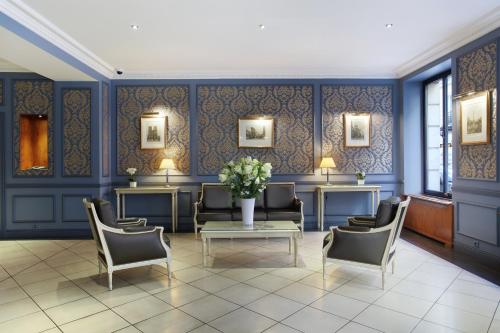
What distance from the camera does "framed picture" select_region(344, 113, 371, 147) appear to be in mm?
6453

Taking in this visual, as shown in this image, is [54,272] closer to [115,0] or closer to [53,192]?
[53,192]

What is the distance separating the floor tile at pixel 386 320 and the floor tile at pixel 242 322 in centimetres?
75

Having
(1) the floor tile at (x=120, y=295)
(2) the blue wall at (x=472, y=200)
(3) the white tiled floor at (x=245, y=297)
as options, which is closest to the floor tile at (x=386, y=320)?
(3) the white tiled floor at (x=245, y=297)

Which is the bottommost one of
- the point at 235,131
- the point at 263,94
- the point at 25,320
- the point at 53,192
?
the point at 25,320

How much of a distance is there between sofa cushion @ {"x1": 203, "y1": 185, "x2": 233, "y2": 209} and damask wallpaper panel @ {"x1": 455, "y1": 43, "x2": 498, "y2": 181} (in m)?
3.53

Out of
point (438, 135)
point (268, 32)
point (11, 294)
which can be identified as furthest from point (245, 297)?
point (438, 135)

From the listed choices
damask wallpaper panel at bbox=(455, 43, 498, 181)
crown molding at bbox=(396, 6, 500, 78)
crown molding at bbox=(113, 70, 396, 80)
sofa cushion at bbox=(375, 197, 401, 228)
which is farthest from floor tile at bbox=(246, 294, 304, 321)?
crown molding at bbox=(113, 70, 396, 80)

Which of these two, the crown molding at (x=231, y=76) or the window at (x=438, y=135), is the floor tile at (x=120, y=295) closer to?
the crown molding at (x=231, y=76)

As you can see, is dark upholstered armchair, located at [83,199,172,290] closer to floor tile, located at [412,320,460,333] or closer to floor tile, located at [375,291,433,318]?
floor tile, located at [375,291,433,318]

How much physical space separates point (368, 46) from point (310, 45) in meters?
0.87

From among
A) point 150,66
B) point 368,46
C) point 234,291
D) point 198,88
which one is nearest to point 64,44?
point 150,66

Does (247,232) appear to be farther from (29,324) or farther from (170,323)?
(29,324)

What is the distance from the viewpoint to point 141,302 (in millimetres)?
3145

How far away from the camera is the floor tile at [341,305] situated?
9.48ft
